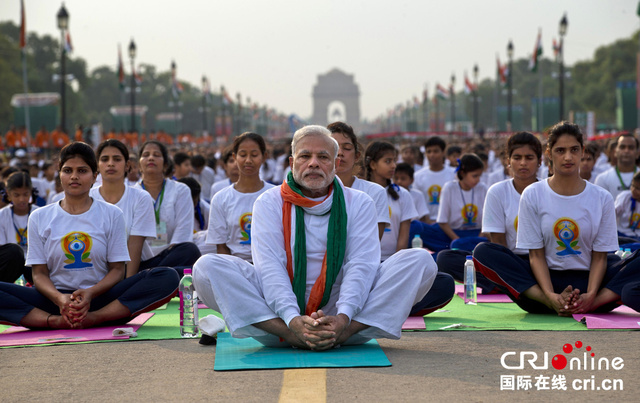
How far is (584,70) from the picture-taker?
309ft

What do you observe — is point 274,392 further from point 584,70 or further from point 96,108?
point 96,108

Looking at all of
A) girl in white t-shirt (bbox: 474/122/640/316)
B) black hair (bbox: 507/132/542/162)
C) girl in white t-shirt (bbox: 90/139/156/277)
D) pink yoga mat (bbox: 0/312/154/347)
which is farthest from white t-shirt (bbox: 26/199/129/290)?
black hair (bbox: 507/132/542/162)

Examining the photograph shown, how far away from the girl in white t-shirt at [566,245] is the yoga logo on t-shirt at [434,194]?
5.92 meters

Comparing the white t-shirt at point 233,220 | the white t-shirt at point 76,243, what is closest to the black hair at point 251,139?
the white t-shirt at point 233,220

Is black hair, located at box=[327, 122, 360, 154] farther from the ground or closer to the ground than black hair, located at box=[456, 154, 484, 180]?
farther from the ground

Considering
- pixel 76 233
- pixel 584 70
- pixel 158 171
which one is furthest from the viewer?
pixel 584 70

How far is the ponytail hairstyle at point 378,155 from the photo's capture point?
30.1 ft

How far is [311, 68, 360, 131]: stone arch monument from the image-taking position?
169500mm

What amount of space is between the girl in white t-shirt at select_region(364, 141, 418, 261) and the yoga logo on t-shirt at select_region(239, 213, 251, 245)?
1.31 meters

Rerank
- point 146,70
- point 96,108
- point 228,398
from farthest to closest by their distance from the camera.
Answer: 1. point 146,70
2. point 96,108
3. point 228,398

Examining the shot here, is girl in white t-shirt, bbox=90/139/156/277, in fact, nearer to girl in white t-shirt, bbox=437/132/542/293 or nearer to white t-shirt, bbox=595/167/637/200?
girl in white t-shirt, bbox=437/132/542/293

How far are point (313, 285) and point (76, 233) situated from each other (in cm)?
217

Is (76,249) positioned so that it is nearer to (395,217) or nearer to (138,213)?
(138,213)

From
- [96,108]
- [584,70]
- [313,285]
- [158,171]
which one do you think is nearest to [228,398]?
[313,285]
